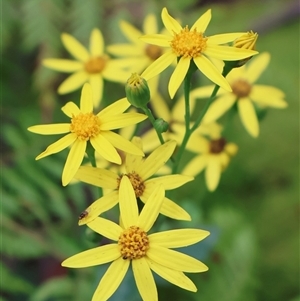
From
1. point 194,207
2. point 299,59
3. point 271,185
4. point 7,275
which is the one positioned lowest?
point 7,275

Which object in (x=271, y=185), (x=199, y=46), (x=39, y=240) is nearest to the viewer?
(x=199, y=46)

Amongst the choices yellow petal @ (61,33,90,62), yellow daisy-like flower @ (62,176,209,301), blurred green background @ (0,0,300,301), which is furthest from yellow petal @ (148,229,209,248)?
yellow petal @ (61,33,90,62)

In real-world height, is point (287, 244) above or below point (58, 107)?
below

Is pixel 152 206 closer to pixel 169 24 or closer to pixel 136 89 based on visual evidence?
pixel 136 89

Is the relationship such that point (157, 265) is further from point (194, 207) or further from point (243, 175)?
point (243, 175)

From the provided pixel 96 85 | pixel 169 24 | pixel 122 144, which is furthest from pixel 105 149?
pixel 96 85

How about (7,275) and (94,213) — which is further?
(7,275)

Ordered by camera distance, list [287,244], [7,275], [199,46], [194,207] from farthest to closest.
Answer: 1. [287,244]
2. [194,207]
3. [7,275]
4. [199,46]

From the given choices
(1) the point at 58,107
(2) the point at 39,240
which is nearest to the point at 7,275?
(2) the point at 39,240
